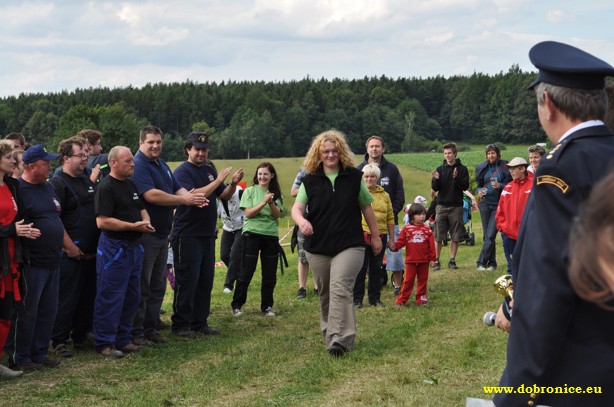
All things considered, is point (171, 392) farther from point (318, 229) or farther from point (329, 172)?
point (329, 172)

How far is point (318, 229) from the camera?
27.0 feet

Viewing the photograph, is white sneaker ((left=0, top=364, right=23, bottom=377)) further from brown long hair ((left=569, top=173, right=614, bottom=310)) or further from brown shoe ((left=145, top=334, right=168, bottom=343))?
brown long hair ((left=569, top=173, right=614, bottom=310))

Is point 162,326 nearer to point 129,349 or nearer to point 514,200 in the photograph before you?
point 129,349

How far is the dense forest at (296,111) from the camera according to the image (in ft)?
355

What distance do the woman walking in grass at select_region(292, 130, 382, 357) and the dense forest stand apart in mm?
93231

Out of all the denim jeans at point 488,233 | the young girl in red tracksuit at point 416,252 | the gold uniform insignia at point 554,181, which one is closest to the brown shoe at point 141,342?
the young girl in red tracksuit at point 416,252

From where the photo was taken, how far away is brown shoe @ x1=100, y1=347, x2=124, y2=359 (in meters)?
8.26

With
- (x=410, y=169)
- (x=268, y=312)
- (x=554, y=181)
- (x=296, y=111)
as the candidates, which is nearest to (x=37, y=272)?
(x=268, y=312)

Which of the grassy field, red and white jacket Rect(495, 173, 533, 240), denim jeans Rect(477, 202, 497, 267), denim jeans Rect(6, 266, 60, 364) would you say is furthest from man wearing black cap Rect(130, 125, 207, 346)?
denim jeans Rect(477, 202, 497, 267)

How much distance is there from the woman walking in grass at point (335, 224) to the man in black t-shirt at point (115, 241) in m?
1.73

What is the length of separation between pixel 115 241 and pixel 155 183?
3.13 ft

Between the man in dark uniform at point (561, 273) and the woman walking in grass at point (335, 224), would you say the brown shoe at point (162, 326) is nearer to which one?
the woman walking in grass at point (335, 224)

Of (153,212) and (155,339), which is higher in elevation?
(153,212)

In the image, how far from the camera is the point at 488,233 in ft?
47.2
